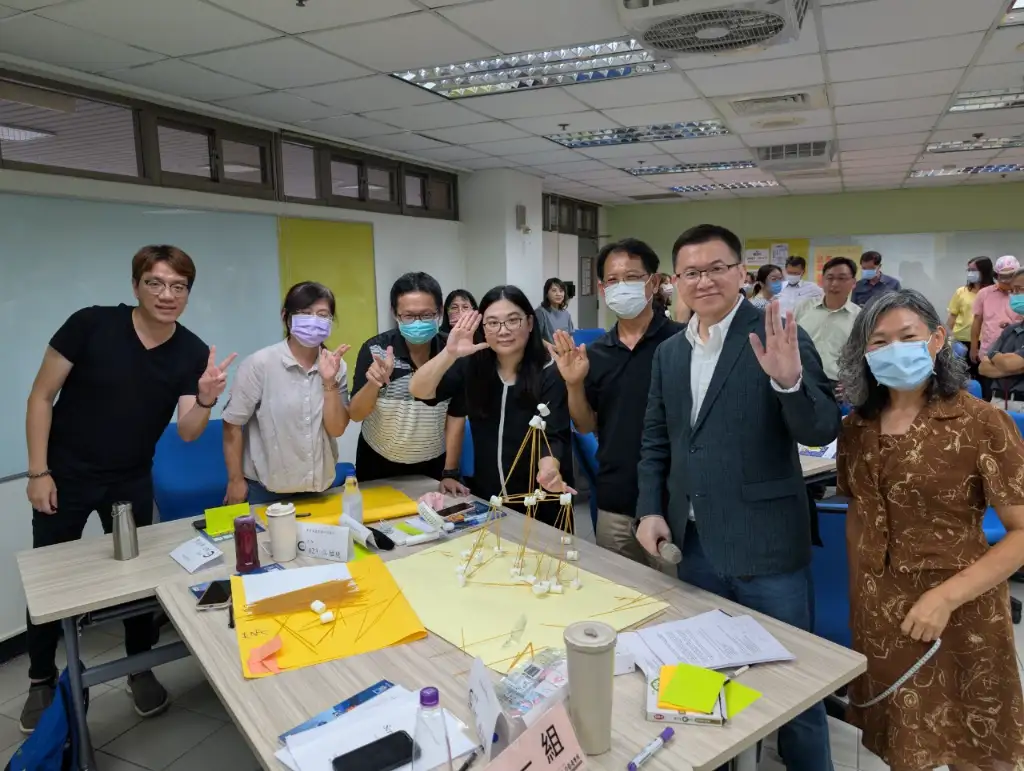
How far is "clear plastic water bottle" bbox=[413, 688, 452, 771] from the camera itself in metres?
1.14

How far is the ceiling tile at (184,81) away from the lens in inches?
136

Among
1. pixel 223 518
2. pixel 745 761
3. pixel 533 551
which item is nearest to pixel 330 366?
pixel 223 518

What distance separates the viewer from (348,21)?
2.90 metres

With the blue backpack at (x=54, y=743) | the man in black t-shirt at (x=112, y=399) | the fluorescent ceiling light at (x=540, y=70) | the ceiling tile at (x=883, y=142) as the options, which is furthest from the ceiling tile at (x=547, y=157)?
the blue backpack at (x=54, y=743)

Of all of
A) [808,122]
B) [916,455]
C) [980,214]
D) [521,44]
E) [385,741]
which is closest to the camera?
[385,741]

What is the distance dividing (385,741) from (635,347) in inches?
56.0

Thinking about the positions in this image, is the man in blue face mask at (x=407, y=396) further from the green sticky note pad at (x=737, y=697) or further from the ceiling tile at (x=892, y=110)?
the ceiling tile at (x=892, y=110)

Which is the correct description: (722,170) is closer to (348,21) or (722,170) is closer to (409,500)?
(348,21)

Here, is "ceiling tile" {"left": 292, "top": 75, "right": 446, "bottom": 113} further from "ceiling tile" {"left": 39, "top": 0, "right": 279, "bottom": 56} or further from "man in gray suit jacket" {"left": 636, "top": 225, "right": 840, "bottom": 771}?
"man in gray suit jacket" {"left": 636, "top": 225, "right": 840, "bottom": 771}

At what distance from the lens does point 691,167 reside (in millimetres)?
7008

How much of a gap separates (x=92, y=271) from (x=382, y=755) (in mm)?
3500

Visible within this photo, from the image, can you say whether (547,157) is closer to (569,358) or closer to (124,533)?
(569,358)

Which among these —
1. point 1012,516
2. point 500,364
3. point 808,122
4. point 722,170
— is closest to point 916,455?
point 1012,516

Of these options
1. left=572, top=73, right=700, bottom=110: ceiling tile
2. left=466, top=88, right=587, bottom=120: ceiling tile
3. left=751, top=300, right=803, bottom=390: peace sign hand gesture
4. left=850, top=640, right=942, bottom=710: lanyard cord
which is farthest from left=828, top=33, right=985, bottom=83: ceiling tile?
left=850, top=640, right=942, bottom=710: lanyard cord
